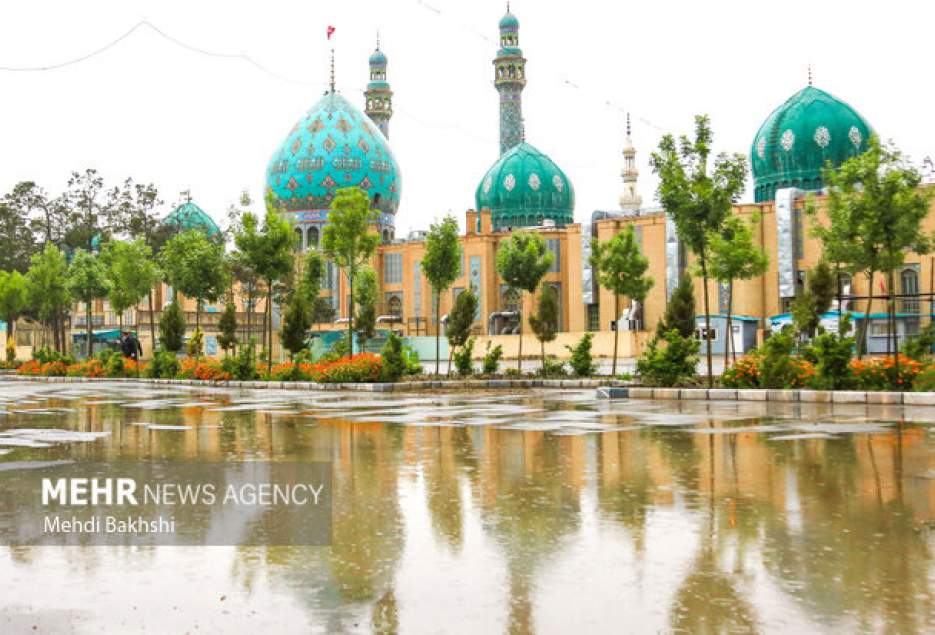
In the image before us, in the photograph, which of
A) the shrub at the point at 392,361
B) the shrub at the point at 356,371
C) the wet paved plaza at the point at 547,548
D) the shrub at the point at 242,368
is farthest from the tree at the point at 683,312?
the wet paved plaza at the point at 547,548

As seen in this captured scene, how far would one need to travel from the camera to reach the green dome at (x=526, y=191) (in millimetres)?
56875

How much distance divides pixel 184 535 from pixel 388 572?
1.39m

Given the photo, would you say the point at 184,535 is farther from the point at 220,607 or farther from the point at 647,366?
the point at 647,366

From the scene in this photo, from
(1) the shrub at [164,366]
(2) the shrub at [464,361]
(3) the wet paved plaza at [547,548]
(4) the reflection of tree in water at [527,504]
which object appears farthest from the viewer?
(1) the shrub at [164,366]

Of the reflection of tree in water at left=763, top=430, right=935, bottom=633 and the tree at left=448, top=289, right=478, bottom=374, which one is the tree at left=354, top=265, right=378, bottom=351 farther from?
the reflection of tree in water at left=763, top=430, right=935, bottom=633

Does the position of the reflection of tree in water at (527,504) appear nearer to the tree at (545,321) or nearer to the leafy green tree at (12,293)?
the tree at (545,321)

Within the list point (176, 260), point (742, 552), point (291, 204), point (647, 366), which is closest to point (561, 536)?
point (742, 552)

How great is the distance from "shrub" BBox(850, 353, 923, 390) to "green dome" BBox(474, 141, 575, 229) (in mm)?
41230

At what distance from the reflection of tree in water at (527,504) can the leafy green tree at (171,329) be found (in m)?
23.3

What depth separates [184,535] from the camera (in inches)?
215

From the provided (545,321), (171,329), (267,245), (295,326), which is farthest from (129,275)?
(545,321)

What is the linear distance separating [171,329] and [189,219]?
28.4m

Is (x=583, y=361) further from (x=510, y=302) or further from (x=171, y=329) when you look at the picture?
(x=510, y=302)

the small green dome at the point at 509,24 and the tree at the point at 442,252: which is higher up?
the small green dome at the point at 509,24
